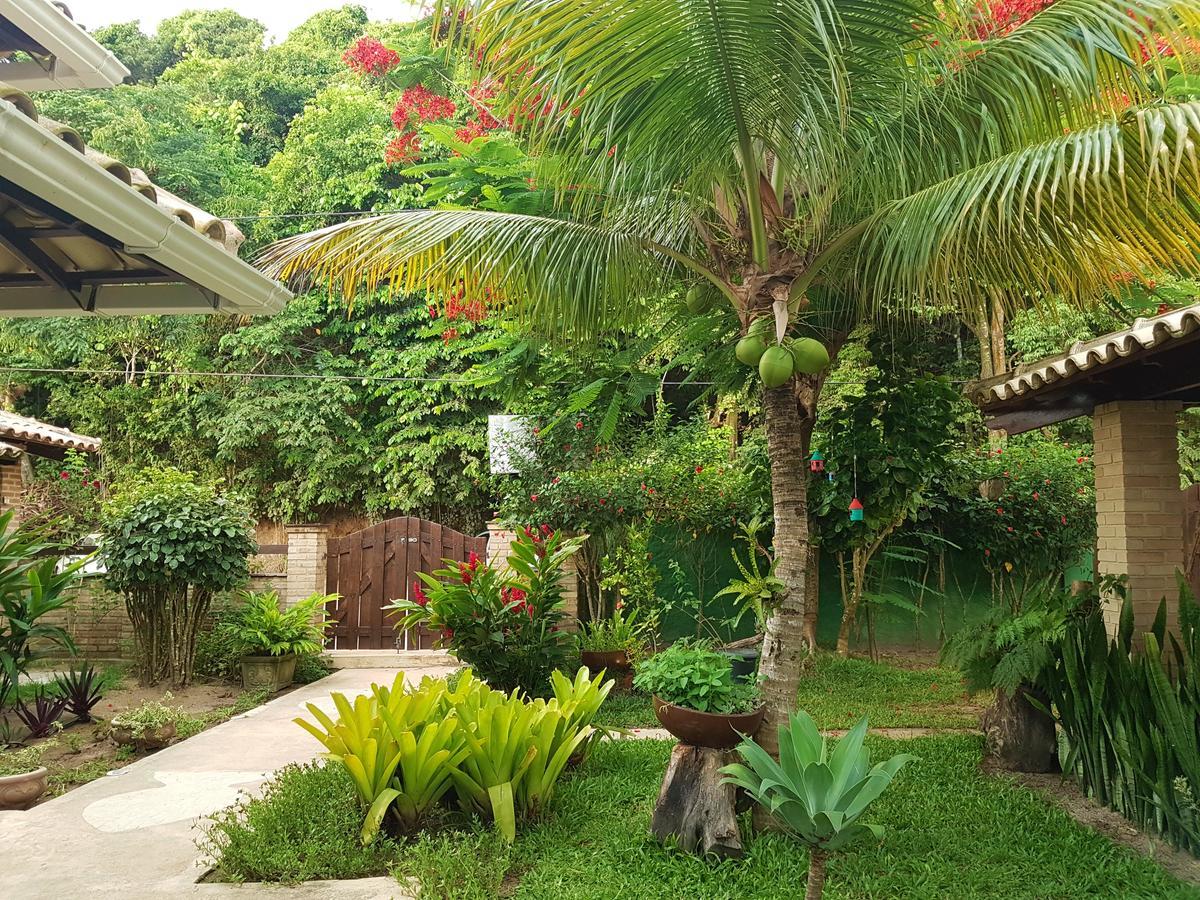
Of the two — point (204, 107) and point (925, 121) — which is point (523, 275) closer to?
point (925, 121)

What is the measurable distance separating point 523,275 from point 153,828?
3498 mm

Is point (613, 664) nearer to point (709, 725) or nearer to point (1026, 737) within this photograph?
point (1026, 737)

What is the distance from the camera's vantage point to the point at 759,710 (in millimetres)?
4254

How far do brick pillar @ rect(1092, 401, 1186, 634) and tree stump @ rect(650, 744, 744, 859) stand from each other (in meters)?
2.87

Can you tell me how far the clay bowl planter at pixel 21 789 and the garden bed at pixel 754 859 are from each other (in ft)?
6.09

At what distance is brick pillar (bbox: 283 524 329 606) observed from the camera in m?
10.1

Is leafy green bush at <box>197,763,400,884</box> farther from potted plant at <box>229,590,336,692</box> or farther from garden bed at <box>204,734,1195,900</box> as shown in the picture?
potted plant at <box>229,590,336,692</box>

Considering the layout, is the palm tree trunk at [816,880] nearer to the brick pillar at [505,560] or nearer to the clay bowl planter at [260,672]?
the brick pillar at [505,560]

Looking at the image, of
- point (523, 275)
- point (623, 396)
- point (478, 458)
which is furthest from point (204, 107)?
point (523, 275)

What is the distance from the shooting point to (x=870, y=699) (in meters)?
7.69

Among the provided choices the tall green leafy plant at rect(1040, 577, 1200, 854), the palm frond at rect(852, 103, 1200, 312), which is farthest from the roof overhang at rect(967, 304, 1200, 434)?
the tall green leafy plant at rect(1040, 577, 1200, 854)

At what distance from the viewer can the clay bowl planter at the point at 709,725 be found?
4.10 meters

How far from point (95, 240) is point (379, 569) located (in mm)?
8037

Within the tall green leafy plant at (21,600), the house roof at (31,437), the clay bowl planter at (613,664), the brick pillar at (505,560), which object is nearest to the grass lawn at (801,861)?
the clay bowl planter at (613,664)
